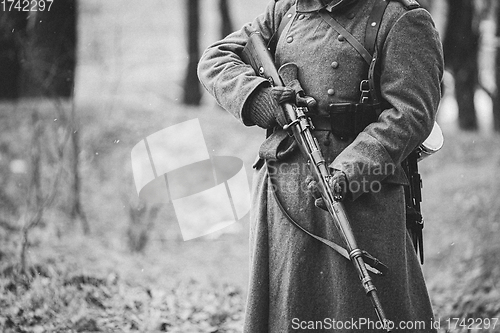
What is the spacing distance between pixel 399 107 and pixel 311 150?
423 mm

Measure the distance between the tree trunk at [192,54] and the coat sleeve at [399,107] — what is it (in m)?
11.5

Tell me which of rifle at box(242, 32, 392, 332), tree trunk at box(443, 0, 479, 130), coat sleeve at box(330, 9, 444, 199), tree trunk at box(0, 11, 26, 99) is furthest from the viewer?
tree trunk at box(443, 0, 479, 130)

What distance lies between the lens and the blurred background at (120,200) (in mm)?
5055

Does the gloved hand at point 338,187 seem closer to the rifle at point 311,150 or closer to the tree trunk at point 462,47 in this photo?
the rifle at point 311,150

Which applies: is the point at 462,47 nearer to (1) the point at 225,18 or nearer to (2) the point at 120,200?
(1) the point at 225,18

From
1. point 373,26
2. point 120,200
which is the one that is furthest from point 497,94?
point 373,26

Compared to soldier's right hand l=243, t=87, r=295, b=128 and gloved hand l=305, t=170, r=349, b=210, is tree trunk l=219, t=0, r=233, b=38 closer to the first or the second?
soldier's right hand l=243, t=87, r=295, b=128

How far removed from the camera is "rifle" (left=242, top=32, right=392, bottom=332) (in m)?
2.42

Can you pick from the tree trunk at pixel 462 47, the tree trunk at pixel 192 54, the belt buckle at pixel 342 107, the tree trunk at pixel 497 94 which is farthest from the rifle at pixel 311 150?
the tree trunk at pixel 497 94

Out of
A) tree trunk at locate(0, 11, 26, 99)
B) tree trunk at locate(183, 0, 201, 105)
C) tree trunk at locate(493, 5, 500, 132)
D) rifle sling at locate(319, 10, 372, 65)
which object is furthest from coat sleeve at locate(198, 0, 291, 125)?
tree trunk at locate(493, 5, 500, 132)

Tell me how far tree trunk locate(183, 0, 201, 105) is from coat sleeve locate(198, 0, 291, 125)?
10.9 m

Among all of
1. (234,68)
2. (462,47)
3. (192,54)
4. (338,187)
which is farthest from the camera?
(192,54)

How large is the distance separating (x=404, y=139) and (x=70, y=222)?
6.08 metres

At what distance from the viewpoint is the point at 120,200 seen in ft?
29.2
